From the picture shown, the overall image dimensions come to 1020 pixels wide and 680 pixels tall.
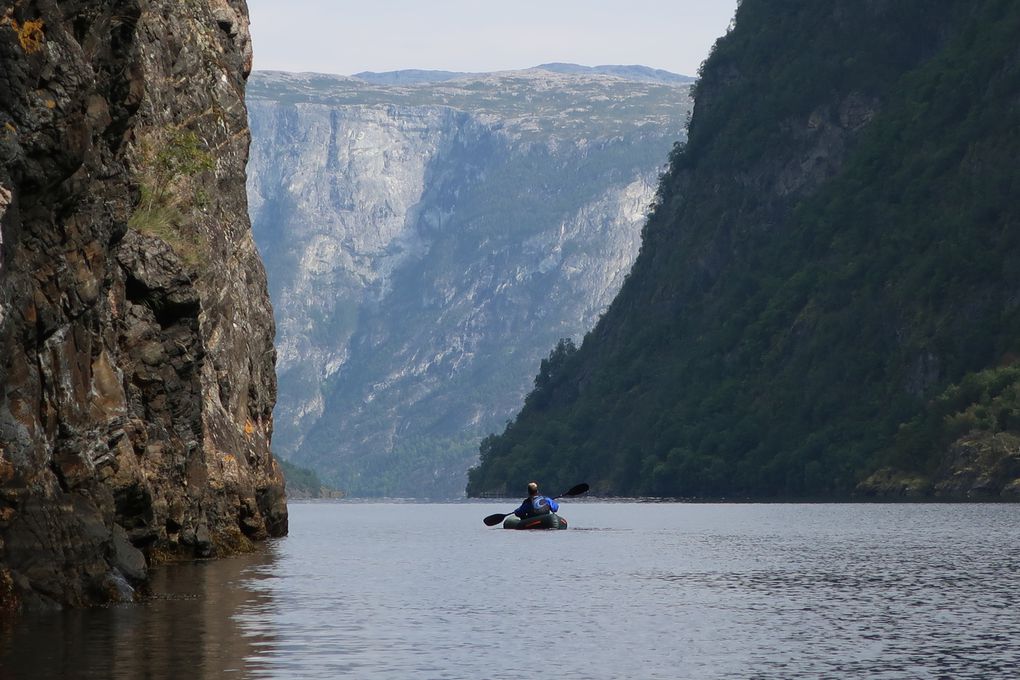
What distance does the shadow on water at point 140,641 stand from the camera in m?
30.6

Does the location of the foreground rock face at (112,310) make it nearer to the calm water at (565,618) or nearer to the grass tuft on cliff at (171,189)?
the grass tuft on cliff at (171,189)

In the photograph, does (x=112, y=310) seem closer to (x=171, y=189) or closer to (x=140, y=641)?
(x=171, y=189)

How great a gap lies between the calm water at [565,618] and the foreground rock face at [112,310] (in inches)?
76.0

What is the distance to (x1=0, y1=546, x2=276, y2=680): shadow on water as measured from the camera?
30.6 m

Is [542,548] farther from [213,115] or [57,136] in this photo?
[57,136]

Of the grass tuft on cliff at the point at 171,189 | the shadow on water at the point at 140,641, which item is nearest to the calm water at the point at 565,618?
the shadow on water at the point at 140,641

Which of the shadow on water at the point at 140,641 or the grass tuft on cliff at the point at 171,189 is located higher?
the grass tuft on cliff at the point at 171,189

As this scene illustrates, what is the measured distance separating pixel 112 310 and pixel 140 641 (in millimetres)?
19822

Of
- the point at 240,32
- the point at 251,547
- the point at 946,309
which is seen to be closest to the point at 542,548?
the point at 251,547

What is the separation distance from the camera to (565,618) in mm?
41938

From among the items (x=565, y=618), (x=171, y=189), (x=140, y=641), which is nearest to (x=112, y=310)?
(x=171, y=189)

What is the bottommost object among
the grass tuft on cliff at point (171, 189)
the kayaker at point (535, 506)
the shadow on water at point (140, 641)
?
the shadow on water at point (140, 641)

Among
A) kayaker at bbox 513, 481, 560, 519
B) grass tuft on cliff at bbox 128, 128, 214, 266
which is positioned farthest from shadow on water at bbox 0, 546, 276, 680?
kayaker at bbox 513, 481, 560, 519

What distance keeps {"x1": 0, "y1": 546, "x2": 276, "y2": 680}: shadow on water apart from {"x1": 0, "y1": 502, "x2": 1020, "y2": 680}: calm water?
0.07 metres
